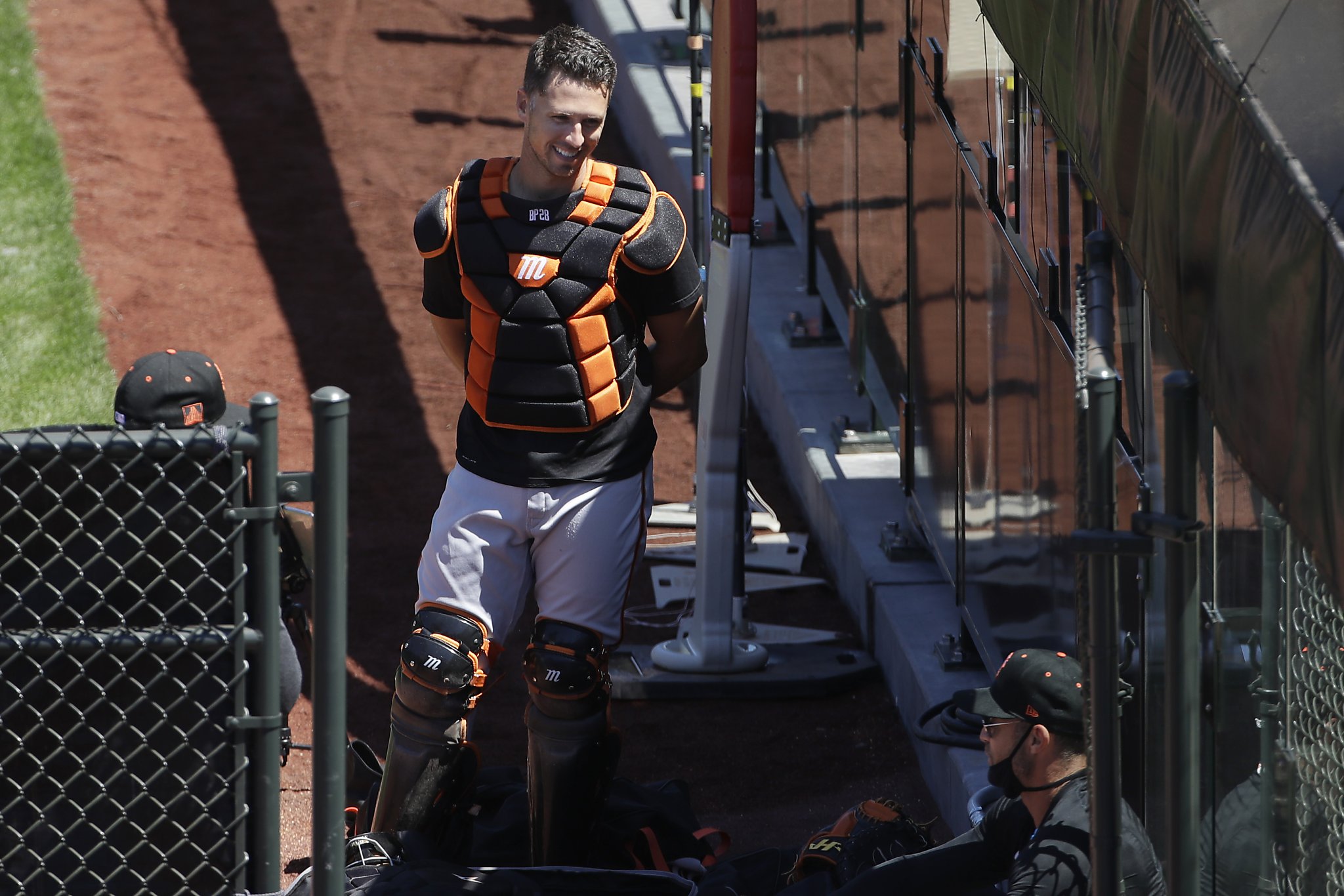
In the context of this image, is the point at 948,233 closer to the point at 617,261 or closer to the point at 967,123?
the point at 967,123

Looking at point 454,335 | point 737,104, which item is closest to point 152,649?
point 454,335

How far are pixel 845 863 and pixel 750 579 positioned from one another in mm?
3007

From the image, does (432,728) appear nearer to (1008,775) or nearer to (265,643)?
(1008,775)

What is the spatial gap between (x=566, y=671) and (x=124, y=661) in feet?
5.90

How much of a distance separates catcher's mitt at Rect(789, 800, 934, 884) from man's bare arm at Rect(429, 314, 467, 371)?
1.57 meters

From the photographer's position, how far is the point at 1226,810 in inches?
135

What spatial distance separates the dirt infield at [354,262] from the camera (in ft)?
20.5

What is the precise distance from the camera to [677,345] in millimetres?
4988

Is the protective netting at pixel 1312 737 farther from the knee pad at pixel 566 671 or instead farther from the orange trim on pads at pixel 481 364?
the orange trim on pads at pixel 481 364

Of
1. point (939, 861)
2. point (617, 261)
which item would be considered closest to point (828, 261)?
point (617, 261)

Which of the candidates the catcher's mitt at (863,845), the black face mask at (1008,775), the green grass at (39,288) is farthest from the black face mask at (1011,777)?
the green grass at (39,288)

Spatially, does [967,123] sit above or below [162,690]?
above

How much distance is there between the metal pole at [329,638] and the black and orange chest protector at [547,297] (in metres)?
1.75

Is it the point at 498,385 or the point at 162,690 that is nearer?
the point at 162,690
